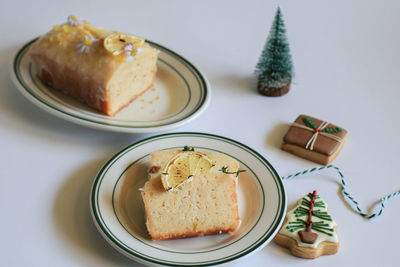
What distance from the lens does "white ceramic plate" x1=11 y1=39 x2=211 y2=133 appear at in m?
2.62

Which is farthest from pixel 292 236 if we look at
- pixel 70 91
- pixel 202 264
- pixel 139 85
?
pixel 70 91

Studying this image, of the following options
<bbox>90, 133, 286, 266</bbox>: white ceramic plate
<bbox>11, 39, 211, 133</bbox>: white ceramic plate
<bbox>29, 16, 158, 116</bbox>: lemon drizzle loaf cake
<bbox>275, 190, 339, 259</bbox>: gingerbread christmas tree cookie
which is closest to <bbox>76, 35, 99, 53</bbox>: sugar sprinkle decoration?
<bbox>29, 16, 158, 116</bbox>: lemon drizzle loaf cake

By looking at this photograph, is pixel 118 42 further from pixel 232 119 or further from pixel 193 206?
pixel 193 206

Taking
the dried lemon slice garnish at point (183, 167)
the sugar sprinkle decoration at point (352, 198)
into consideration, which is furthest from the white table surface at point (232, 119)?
the dried lemon slice garnish at point (183, 167)

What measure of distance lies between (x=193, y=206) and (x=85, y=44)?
1.24 meters

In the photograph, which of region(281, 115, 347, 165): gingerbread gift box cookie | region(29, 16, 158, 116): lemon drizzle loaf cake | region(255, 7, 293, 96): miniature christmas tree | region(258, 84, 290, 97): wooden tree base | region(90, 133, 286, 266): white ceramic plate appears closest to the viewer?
region(90, 133, 286, 266): white ceramic plate

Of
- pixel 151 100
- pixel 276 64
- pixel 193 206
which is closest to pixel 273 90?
pixel 276 64

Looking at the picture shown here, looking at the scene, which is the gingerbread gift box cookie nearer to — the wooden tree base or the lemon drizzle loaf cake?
the wooden tree base

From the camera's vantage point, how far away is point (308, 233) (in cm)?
211

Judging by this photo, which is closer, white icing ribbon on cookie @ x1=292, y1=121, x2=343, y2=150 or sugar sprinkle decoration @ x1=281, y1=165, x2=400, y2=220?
sugar sprinkle decoration @ x1=281, y1=165, x2=400, y2=220

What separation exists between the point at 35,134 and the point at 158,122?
669mm

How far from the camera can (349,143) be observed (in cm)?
277

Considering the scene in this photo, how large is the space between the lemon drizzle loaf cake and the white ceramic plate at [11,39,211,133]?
67mm

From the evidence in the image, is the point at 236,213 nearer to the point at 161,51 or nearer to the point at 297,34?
the point at 161,51
